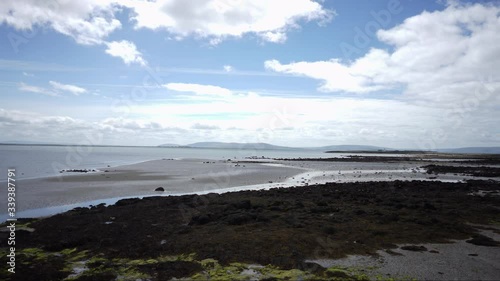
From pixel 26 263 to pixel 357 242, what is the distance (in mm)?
12572

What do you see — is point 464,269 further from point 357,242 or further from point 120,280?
point 120,280

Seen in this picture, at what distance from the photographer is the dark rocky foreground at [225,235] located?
10.6 m

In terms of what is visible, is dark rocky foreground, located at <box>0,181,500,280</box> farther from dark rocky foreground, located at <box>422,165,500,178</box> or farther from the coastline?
dark rocky foreground, located at <box>422,165,500,178</box>

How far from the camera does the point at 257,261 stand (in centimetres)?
1125

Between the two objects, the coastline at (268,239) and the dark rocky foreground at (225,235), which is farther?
the dark rocky foreground at (225,235)

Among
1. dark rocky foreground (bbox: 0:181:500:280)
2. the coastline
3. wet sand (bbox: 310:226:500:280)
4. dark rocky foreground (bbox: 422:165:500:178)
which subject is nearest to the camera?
wet sand (bbox: 310:226:500:280)

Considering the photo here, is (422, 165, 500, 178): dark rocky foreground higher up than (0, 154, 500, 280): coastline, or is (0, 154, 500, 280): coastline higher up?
(422, 165, 500, 178): dark rocky foreground

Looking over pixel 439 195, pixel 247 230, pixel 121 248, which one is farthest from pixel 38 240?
pixel 439 195

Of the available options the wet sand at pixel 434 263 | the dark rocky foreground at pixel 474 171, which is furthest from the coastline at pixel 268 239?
the dark rocky foreground at pixel 474 171

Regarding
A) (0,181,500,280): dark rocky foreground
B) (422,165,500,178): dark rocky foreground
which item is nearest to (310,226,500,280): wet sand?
(0,181,500,280): dark rocky foreground

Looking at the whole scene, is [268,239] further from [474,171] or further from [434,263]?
[474,171]

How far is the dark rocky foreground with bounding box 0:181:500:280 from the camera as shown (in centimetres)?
1062

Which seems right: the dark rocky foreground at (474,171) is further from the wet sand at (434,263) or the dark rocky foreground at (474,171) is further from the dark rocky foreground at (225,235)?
the wet sand at (434,263)

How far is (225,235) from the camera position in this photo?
14.2m
